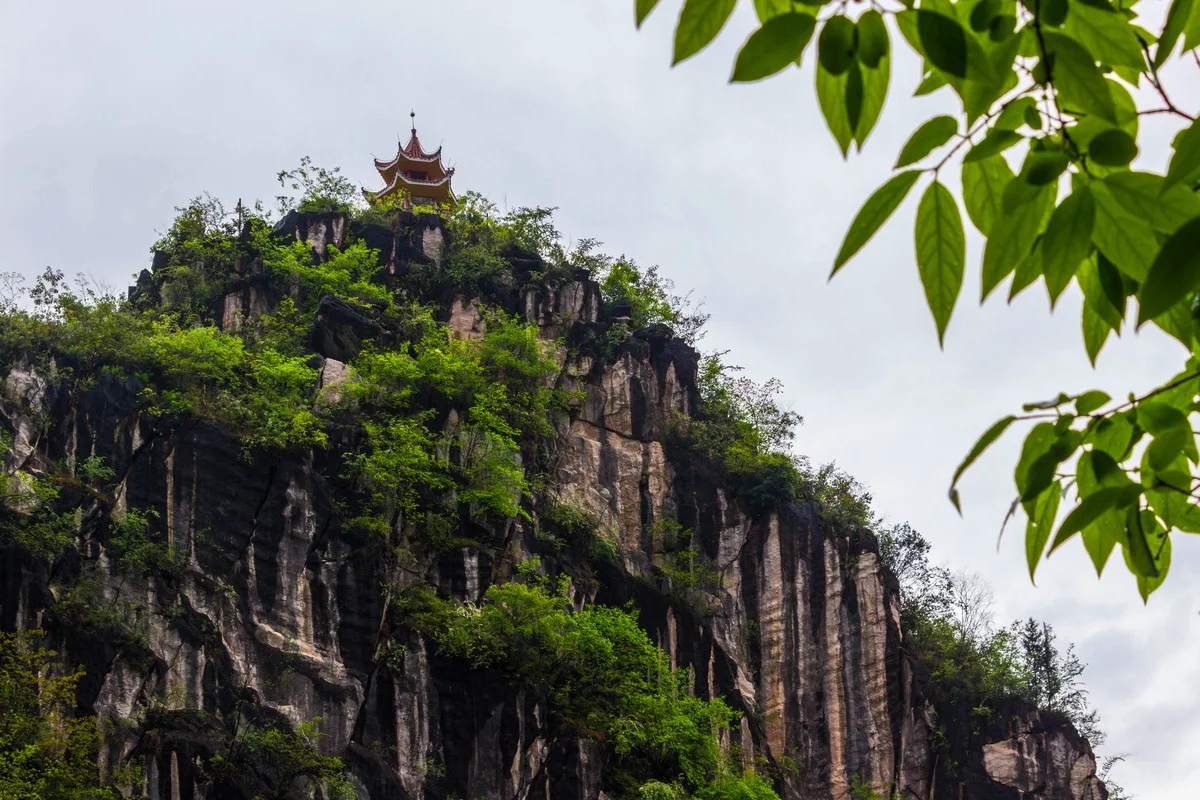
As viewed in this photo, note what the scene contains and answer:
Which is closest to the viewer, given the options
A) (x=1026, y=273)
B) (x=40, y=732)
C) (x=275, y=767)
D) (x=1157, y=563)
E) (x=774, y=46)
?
(x=774, y=46)

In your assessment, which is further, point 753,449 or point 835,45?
point 753,449

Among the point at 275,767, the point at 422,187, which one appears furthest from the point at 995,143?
the point at 422,187

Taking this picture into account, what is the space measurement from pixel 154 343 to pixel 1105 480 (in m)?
22.3

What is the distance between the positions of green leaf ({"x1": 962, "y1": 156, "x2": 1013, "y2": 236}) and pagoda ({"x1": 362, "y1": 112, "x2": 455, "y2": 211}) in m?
32.0

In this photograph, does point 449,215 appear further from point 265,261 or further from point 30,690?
point 30,690

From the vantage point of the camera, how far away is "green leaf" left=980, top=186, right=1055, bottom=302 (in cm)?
105

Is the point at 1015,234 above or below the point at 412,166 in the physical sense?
below

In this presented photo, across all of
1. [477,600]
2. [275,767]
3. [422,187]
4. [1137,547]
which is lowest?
[1137,547]

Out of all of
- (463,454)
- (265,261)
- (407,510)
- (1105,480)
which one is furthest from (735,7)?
(265,261)

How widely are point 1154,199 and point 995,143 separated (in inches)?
6.0

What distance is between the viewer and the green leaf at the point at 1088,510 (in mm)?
1031

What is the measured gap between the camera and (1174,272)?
868 millimetres

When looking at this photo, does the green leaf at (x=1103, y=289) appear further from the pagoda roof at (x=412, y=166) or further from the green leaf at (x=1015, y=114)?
the pagoda roof at (x=412, y=166)

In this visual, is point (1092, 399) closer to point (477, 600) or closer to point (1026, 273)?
point (1026, 273)
